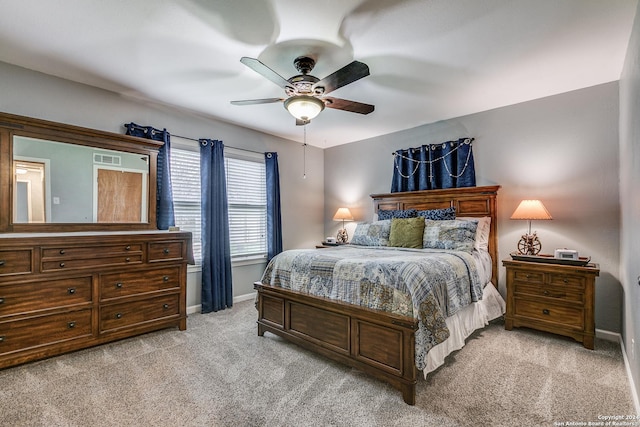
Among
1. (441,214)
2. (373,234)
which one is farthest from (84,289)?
(441,214)

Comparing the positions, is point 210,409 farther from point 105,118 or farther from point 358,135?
point 358,135

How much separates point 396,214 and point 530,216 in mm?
1538

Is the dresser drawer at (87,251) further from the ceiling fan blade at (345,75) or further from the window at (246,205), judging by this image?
the ceiling fan blade at (345,75)

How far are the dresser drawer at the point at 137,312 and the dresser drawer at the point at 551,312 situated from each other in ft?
11.6

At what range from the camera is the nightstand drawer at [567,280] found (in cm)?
280

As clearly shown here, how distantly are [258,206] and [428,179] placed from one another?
8.34 ft

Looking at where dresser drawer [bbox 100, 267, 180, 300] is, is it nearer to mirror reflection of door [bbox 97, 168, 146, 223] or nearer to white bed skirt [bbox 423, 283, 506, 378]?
mirror reflection of door [bbox 97, 168, 146, 223]

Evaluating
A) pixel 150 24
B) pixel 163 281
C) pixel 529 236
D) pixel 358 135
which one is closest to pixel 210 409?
pixel 163 281

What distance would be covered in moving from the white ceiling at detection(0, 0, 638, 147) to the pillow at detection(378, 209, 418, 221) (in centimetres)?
140

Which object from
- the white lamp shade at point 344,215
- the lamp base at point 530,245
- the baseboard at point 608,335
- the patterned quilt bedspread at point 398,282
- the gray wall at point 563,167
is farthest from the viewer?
the white lamp shade at point 344,215

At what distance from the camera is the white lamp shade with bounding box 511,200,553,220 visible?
3102 millimetres

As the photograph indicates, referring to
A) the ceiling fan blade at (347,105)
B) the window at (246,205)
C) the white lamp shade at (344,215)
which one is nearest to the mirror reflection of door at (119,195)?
the window at (246,205)

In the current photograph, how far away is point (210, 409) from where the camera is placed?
1.90 meters

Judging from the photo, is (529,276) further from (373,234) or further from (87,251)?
(87,251)
